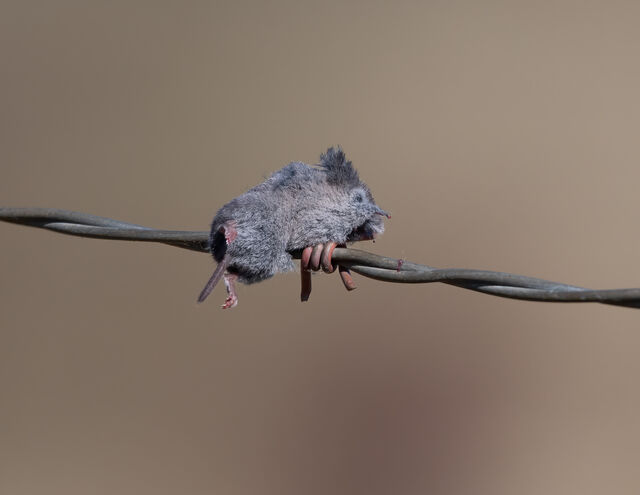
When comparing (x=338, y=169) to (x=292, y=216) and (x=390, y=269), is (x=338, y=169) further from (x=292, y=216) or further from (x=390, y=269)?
(x=390, y=269)

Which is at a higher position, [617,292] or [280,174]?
[280,174]

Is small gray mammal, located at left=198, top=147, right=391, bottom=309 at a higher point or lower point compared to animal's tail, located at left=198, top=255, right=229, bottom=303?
higher

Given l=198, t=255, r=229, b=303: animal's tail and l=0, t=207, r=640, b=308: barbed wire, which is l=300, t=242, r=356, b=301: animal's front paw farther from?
l=198, t=255, r=229, b=303: animal's tail

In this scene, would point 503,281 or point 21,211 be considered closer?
point 503,281

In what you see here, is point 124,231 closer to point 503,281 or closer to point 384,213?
point 384,213

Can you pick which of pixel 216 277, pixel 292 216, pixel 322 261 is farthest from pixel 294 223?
pixel 216 277

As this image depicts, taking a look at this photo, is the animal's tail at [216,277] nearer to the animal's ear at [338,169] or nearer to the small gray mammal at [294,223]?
the small gray mammal at [294,223]

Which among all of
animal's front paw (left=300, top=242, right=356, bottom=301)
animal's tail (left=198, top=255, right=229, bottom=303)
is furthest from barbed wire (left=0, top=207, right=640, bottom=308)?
animal's tail (left=198, top=255, right=229, bottom=303)

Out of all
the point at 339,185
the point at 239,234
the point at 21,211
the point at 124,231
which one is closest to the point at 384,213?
the point at 339,185
